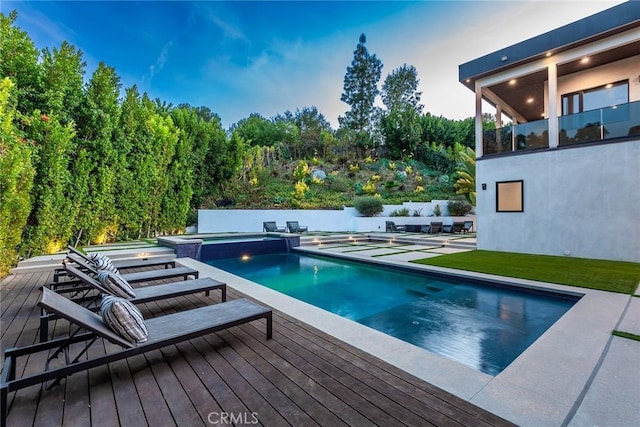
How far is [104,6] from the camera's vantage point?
11.2 metres

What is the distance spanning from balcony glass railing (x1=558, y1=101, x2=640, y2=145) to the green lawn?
373 centimetres

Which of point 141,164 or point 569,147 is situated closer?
point 569,147

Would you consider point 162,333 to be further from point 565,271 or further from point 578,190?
point 578,190

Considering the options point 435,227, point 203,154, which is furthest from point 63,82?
point 435,227

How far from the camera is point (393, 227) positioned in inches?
694

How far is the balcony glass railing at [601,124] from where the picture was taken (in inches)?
330

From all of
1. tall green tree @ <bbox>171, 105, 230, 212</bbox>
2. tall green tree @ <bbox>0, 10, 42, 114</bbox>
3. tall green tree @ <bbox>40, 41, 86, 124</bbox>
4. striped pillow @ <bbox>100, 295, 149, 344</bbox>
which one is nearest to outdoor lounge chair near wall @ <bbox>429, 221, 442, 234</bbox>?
tall green tree @ <bbox>171, 105, 230, 212</bbox>

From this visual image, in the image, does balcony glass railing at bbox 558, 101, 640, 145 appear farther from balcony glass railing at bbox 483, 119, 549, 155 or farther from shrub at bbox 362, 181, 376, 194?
shrub at bbox 362, 181, 376, 194

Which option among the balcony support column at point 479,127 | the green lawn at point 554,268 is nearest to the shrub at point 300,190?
the balcony support column at point 479,127

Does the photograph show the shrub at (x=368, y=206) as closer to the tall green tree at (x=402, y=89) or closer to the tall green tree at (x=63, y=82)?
the tall green tree at (x=63, y=82)

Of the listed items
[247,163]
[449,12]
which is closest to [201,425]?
[449,12]

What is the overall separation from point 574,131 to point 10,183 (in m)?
14.8

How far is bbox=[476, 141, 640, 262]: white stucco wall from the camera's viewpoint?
8.24m

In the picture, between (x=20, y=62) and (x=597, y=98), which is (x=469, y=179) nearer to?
(x=597, y=98)
